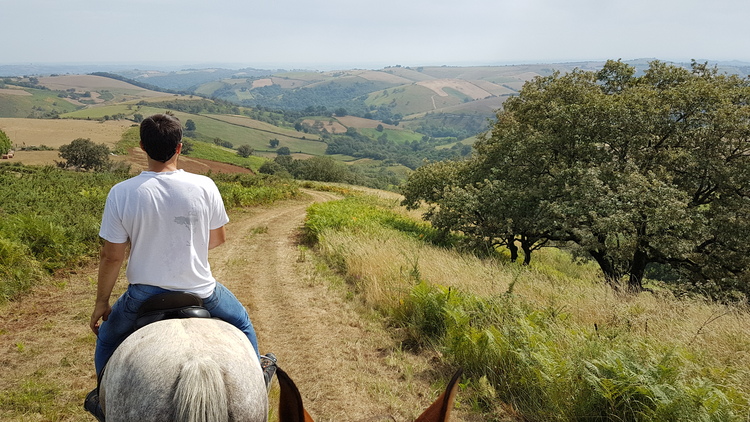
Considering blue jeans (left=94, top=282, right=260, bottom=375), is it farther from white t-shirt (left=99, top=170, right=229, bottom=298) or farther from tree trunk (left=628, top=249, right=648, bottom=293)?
tree trunk (left=628, top=249, right=648, bottom=293)

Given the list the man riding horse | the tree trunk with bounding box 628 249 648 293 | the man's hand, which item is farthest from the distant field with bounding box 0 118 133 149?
the man riding horse

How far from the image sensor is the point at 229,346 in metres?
2.66

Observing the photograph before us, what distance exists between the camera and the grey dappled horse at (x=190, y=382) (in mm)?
2357

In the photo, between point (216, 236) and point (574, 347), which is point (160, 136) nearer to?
point (216, 236)

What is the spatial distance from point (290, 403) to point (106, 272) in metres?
1.85

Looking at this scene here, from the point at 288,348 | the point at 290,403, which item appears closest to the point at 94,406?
the point at 290,403

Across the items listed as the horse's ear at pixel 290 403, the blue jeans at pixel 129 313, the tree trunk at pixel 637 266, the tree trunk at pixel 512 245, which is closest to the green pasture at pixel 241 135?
the tree trunk at pixel 512 245

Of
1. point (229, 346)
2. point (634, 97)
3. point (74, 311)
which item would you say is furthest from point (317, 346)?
point (634, 97)

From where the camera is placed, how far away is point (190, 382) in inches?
92.2

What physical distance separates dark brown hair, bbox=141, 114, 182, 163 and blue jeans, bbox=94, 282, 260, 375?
101 cm

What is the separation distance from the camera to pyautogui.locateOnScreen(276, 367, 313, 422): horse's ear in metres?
2.57

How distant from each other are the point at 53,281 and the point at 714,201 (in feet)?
65.0

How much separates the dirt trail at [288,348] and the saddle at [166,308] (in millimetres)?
1763

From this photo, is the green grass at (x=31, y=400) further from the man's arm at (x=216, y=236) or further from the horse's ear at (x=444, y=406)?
the horse's ear at (x=444, y=406)
